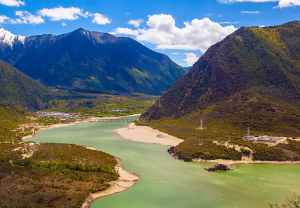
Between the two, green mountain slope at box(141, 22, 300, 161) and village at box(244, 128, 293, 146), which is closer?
village at box(244, 128, 293, 146)

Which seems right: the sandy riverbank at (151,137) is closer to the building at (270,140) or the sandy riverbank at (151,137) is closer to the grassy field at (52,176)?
the building at (270,140)

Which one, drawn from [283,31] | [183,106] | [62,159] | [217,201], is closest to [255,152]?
[217,201]

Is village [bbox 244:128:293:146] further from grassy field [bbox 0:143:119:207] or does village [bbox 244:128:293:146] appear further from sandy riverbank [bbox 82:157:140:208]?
grassy field [bbox 0:143:119:207]

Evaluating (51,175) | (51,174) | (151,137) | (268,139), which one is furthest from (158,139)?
(51,175)

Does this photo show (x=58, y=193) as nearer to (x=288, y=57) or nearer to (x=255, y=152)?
(x=255, y=152)

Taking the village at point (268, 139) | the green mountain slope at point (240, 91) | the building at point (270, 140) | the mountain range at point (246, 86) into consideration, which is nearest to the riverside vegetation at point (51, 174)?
the green mountain slope at point (240, 91)

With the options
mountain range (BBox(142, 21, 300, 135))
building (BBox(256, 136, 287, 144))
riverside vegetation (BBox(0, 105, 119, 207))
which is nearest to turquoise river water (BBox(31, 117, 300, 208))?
riverside vegetation (BBox(0, 105, 119, 207))

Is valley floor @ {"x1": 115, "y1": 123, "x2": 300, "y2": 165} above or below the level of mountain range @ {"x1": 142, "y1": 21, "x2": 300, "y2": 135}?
below
